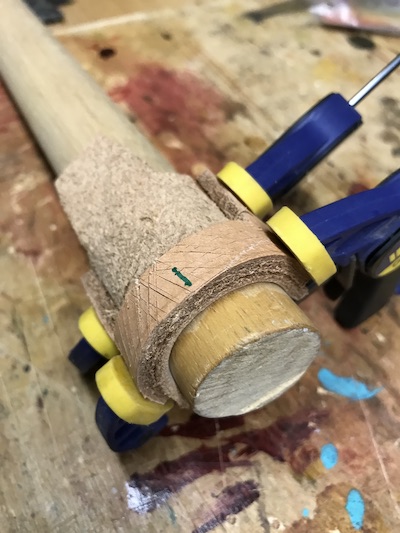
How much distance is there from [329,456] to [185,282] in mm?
326

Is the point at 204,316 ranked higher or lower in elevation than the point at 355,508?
higher

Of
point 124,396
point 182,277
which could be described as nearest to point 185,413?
point 124,396

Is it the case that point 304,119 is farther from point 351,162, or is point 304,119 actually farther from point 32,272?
point 32,272

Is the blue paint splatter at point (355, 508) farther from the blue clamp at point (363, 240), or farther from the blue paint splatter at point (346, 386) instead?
the blue clamp at point (363, 240)

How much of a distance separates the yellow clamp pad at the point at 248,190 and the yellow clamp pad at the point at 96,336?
22cm

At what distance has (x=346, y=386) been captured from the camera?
2.31 feet

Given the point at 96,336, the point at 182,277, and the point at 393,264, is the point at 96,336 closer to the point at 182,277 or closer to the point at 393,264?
the point at 182,277

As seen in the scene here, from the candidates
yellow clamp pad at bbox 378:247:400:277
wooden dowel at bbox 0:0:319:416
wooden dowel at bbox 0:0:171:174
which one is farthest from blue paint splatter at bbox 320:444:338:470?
wooden dowel at bbox 0:0:171:174

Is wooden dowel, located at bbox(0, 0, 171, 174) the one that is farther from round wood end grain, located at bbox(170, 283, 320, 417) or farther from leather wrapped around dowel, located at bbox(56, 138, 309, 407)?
round wood end grain, located at bbox(170, 283, 320, 417)

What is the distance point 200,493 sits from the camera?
2.04 feet

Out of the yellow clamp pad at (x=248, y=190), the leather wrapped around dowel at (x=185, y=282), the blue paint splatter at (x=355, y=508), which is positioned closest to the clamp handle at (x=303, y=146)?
the yellow clamp pad at (x=248, y=190)

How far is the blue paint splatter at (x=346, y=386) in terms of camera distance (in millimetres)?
695

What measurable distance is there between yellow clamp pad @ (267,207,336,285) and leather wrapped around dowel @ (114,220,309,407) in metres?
0.01

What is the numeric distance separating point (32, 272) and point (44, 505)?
0.33 m
